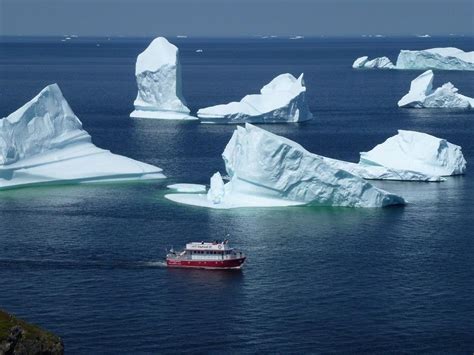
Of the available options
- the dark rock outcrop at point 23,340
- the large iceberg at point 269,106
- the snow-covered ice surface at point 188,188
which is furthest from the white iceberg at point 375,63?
the dark rock outcrop at point 23,340

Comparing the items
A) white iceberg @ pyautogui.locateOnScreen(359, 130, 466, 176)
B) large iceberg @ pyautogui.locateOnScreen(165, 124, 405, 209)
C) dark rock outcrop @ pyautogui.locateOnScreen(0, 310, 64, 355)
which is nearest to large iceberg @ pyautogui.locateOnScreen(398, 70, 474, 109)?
white iceberg @ pyautogui.locateOnScreen(359, 130, 466, 176)

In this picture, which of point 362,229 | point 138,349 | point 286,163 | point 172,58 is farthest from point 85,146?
point 138,349

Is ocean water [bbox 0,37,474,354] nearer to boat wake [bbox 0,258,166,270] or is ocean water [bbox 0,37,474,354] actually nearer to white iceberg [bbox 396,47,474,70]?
boat wake [bbox 0,258,166,270]

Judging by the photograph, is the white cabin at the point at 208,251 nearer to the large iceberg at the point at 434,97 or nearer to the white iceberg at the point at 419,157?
the white iceberg at the point at 419,157

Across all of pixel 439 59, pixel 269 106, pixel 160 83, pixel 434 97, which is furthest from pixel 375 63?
pixel 160 83

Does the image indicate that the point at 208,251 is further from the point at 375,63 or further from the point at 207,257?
the point at 375,63

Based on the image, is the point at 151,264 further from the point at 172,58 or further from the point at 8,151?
the point at 172,58
